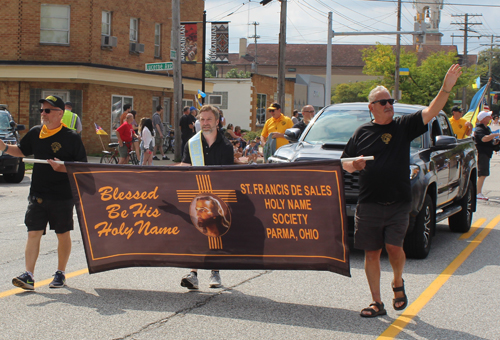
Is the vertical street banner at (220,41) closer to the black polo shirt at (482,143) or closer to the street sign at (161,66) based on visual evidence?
the street sign at (161,66)

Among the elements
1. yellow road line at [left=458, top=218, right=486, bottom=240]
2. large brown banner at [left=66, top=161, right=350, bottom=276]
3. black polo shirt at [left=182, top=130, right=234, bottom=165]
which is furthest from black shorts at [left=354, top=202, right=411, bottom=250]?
yellow road line at [left=458, top=218, right=486, bottom=240]

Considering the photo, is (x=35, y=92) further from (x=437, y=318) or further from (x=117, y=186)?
(x=437, y=318)

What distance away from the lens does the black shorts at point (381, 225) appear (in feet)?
17.1

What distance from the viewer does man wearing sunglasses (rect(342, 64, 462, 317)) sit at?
17.0 feet

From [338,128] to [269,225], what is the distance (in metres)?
3.65

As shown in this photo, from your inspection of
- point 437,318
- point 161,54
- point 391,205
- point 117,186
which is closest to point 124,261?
point 117,186

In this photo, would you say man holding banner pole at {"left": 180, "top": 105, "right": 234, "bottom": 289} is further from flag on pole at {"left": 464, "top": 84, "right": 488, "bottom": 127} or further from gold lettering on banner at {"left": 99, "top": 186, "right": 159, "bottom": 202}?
flag on pole at {"left": 464, "top": 84, "right": 488, "bottom": 127}

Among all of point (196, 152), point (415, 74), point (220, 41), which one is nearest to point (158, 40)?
point (220, 41)

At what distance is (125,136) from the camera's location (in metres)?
17.2

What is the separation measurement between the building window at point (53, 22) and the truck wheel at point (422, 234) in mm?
21619

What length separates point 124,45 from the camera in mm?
27984

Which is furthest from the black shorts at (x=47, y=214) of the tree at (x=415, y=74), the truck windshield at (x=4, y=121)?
the tree at (x=415, y=74)

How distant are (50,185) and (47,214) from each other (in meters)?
0.30

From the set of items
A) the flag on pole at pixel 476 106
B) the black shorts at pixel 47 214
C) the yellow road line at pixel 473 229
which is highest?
the flag on pole at pixel 476 106
